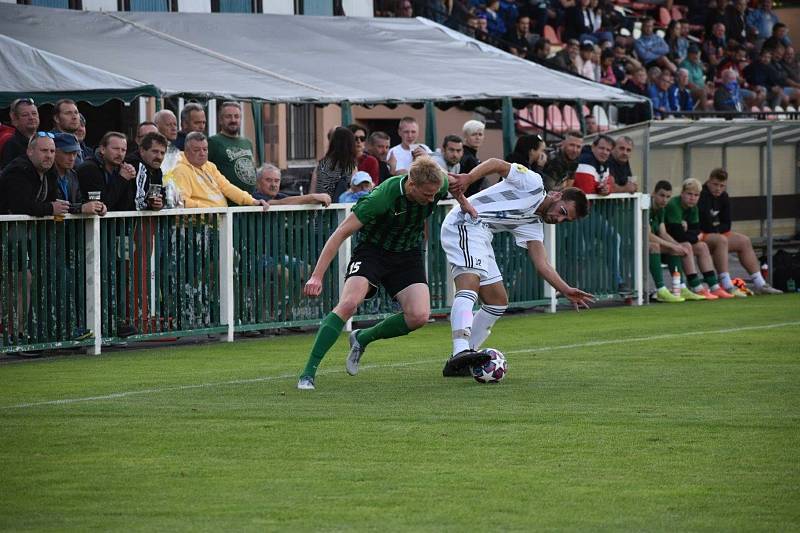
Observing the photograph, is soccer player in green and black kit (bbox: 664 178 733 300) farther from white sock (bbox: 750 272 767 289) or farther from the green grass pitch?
the green grass pitch

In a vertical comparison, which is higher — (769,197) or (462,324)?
(769,197)

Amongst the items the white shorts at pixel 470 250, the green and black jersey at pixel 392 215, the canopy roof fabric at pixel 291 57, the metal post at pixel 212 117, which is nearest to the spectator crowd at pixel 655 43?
the canopy roof fabric at pixel 291 57

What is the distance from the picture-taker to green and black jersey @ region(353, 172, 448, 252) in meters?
11.6

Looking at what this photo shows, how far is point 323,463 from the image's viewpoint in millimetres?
8578

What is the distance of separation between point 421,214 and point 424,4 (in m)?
18.5

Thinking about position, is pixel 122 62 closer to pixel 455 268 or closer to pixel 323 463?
pixel 455 268

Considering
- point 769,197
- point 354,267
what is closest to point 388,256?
point 354,267

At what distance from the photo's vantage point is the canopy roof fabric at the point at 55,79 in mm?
17703

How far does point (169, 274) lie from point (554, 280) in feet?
14.4

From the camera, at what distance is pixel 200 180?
15.8 metres

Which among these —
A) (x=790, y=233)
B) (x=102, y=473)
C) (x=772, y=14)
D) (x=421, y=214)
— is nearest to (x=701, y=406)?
(x=421, y=214)

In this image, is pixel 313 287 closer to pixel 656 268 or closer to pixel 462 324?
pixel 462 324

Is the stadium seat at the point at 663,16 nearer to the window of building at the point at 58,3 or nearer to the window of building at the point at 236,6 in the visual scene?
the window of building at the point at 236,6

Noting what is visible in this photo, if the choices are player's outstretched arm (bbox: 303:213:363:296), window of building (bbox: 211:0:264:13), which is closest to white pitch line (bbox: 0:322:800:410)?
player's outstretched arm (bbox: 303:213:363:296)
